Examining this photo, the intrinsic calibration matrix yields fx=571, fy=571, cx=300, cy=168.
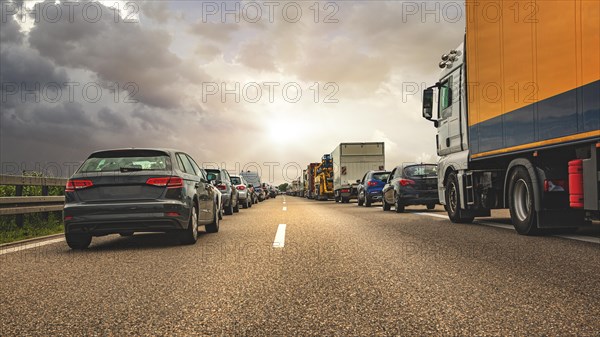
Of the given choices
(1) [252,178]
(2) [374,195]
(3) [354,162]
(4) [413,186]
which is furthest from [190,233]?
(1) [252,178]

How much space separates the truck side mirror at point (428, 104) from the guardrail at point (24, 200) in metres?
8.54

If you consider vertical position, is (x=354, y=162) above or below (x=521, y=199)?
above

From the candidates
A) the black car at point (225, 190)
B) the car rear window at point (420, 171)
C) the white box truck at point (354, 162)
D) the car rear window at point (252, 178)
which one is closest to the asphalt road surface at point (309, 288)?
the car rear window at point (420, 171)

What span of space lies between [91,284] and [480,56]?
7.43m

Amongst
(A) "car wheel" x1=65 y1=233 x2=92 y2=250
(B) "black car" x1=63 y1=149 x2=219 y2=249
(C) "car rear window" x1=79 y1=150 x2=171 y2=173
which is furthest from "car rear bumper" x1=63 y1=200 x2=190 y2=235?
(C) "car rear window" x1=79 y1=150 x2=171 y2=173

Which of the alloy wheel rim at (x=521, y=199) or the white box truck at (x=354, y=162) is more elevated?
the white box truck at (x=354, y=162)

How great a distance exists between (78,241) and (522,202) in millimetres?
6857

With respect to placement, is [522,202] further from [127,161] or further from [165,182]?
[127,161]

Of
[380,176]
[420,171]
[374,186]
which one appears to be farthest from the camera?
[380,176]

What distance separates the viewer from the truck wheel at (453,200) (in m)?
11.9

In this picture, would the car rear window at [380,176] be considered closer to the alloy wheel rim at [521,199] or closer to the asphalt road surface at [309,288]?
the alloy wheel rim at [521,199]

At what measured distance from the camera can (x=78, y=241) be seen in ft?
27.3

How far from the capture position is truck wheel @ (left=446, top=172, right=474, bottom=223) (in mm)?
11891

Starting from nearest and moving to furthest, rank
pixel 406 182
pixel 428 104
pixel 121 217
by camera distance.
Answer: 1. pixel 121 217
2. pixel 428 104
3. pixel 406 182
